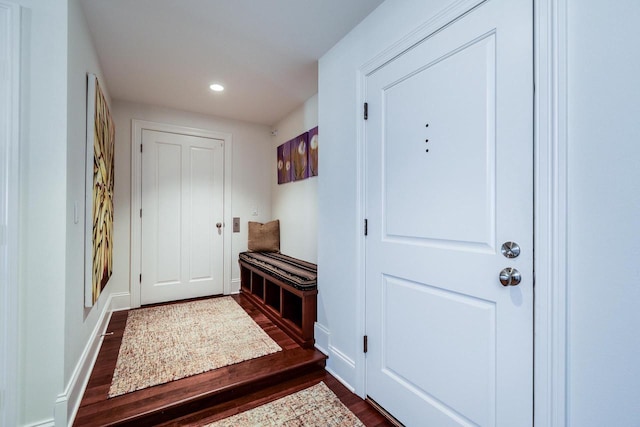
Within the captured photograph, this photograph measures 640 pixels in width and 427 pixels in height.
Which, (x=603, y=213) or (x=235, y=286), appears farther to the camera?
(x=235, y=286)

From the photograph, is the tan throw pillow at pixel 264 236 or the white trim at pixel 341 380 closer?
the white trim at pixel 341 380

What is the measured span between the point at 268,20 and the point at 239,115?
1903 millimetres

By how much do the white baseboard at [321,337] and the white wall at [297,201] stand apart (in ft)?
3.00

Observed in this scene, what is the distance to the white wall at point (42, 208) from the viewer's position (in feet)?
4.52

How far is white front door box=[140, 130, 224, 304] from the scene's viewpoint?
3.32 metres

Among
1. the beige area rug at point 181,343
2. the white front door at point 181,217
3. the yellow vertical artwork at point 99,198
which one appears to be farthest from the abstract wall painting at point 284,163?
the yellow vertical artwork at point 99,198

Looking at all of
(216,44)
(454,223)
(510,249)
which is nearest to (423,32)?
(454,223)

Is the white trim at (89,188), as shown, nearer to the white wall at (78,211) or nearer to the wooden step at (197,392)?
the white wall at (78,211)

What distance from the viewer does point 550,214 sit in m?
0.97

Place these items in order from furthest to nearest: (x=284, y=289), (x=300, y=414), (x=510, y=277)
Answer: (x=284, y=289) < (x=300, y=414) < (x=510, y=277)

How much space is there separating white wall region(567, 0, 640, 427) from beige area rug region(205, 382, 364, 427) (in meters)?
1.06

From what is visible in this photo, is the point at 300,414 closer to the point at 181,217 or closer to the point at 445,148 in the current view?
the point at 445,148

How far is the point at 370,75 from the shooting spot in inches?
70.2

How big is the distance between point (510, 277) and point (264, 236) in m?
3.07
